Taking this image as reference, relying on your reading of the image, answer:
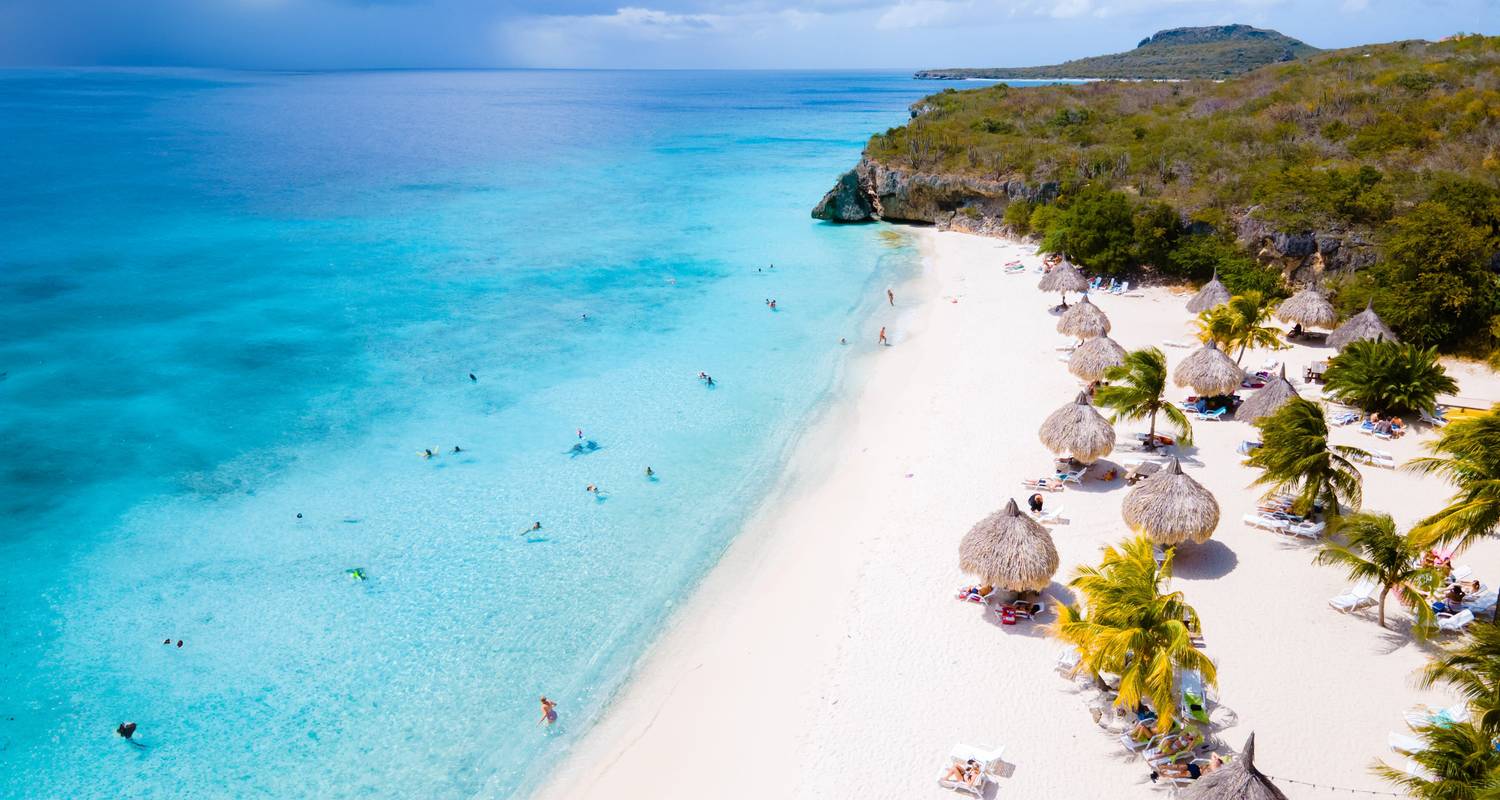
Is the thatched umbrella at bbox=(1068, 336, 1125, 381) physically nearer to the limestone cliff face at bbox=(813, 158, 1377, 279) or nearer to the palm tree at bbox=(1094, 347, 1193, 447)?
the palm tree at bbox=(1094, 347, 1193, 447)

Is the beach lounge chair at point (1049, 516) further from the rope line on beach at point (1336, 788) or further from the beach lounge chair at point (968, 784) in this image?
the beach lounge chair at point (968, 784)

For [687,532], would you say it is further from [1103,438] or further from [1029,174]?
[1029,174]

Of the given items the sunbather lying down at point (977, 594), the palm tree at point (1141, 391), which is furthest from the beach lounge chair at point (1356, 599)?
the sunbather lying down at point (977, 594)

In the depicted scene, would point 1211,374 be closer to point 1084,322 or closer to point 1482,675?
point 1084,322

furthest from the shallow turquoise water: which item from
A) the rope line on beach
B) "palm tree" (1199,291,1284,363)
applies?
"palm tree" (1199,291,1284,363)

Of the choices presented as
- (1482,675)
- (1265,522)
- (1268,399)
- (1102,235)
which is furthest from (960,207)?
(1482,675)

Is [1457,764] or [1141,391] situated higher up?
[1141,391]
